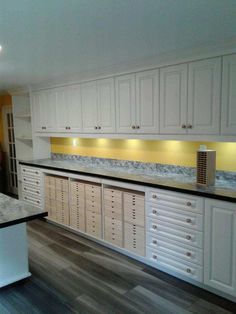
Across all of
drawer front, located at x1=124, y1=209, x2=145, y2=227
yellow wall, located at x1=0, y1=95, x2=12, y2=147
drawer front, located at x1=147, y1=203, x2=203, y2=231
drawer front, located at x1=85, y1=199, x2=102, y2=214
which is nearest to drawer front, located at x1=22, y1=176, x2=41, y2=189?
drawer front, located at x1=85, y1=199, x2=102, y2=214

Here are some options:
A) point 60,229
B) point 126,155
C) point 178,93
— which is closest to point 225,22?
point 178,93

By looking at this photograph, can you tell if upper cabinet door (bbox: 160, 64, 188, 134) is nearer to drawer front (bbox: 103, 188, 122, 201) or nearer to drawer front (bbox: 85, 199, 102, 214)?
drawer front (bbox: 103, 188, 122, 201)

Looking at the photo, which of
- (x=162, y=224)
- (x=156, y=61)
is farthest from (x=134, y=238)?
(x=156, y=61)

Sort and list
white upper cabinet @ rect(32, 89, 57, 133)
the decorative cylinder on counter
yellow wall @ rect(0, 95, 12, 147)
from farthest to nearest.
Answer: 1. yellow wall @ rect(0, 95, 12, 147)
2. white upper cabinet @ rect(32, 89, 57, 133)
3. the decorative cylinder on counter

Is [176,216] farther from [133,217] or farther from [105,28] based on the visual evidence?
[105,28]

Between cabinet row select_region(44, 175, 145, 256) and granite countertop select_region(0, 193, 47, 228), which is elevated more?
granite countertop select_region(0, 193, 47, 228)

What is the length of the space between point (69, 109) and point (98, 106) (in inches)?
25.9

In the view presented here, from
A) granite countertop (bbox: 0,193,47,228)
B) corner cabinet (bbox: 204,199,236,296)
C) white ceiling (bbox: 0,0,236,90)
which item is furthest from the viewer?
corner cabinet (bbox: 204,199,236,296)

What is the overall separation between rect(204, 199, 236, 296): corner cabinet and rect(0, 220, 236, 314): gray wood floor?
0.18 m

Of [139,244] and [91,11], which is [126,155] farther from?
[91,11]

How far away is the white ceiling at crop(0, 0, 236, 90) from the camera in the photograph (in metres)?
1.72

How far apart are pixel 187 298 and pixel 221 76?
2.09 m

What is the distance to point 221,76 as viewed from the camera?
254 centimetres

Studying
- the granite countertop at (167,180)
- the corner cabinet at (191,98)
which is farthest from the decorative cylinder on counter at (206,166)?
the corner cabinet at (191,98)
